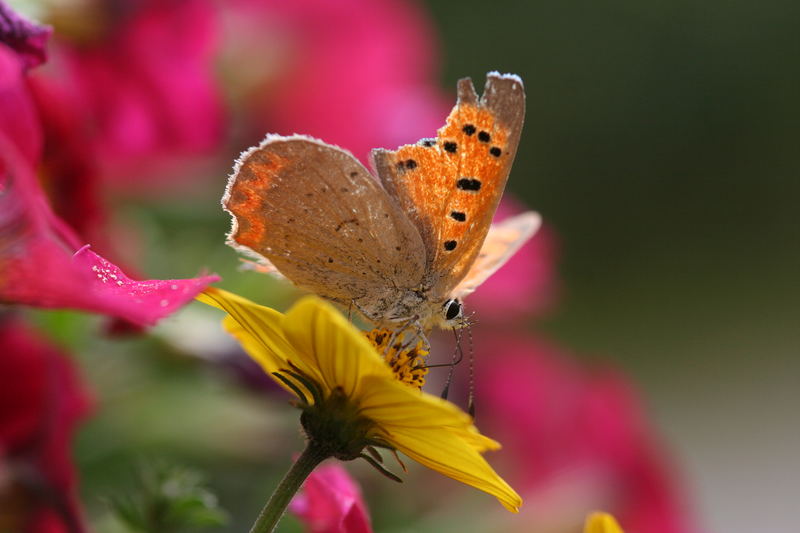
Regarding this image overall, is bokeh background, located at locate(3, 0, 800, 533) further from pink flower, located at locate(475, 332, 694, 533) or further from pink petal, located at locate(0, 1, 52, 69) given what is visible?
pink petal, located at locate(0, 1, 52, 69)

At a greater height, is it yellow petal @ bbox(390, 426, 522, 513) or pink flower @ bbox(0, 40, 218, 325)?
yellow petal @ bbox(390, 426, 522, 513)

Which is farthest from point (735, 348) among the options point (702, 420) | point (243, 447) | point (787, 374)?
point (243, 447)

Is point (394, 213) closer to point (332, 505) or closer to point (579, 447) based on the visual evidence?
Answer: point (332, 505)

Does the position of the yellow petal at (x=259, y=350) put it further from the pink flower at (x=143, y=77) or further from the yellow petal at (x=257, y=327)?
the pink flower at (x=143, y=77)

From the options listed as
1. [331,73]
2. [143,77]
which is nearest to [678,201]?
[331,73]

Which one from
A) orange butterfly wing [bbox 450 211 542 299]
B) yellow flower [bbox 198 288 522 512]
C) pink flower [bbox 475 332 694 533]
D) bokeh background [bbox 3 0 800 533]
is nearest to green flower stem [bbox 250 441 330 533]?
yellow flower [bbox 198 288 522 512]

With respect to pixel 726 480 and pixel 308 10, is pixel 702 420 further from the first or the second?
pixel 308 10
